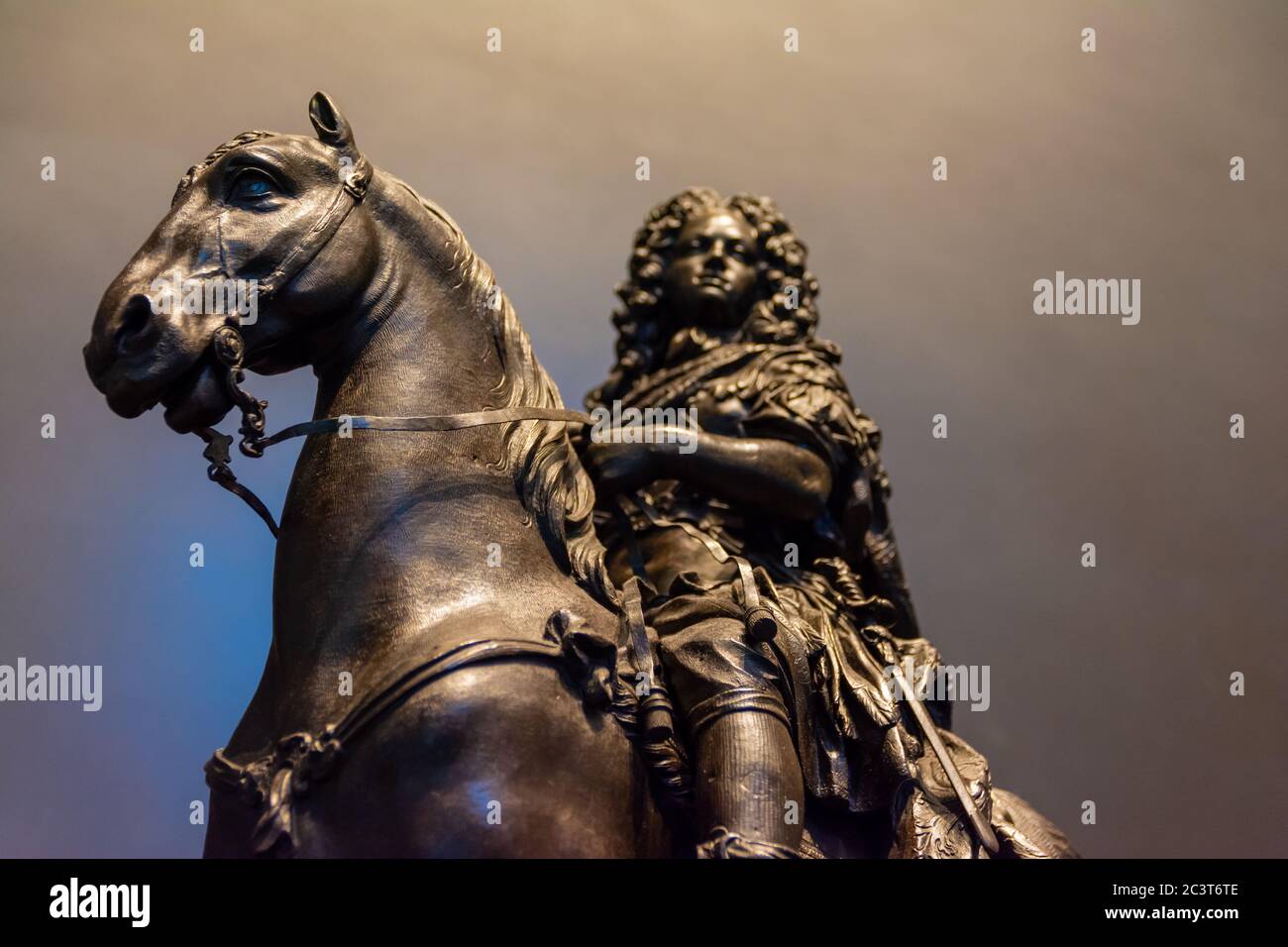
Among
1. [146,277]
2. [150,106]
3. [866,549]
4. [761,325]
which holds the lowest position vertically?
[866,549]

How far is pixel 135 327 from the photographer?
77.3 inches

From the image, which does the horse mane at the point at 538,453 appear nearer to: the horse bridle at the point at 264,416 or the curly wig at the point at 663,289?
the horse bridle at the point at 264,416

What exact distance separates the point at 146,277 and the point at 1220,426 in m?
3.63

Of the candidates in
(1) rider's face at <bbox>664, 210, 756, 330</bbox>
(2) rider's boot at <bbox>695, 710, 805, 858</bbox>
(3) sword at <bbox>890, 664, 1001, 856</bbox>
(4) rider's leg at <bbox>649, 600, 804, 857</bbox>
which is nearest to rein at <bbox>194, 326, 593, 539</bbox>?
(4) rider's leg at <bbox>649, 600, 804, 857</bbox>

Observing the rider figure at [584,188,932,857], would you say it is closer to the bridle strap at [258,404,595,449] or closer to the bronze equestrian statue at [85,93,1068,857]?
the bronze equestrian statue at [85,93,1068,857]

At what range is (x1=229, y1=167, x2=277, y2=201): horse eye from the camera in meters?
2.07

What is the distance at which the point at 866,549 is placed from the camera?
9.62ft

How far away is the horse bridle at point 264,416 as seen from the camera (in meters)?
1.98

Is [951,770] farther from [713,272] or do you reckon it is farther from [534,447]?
[713,272]

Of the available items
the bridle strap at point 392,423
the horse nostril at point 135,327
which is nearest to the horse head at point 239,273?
the horse nostril at point 135,327

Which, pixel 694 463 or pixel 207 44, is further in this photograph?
pixel 207 44
